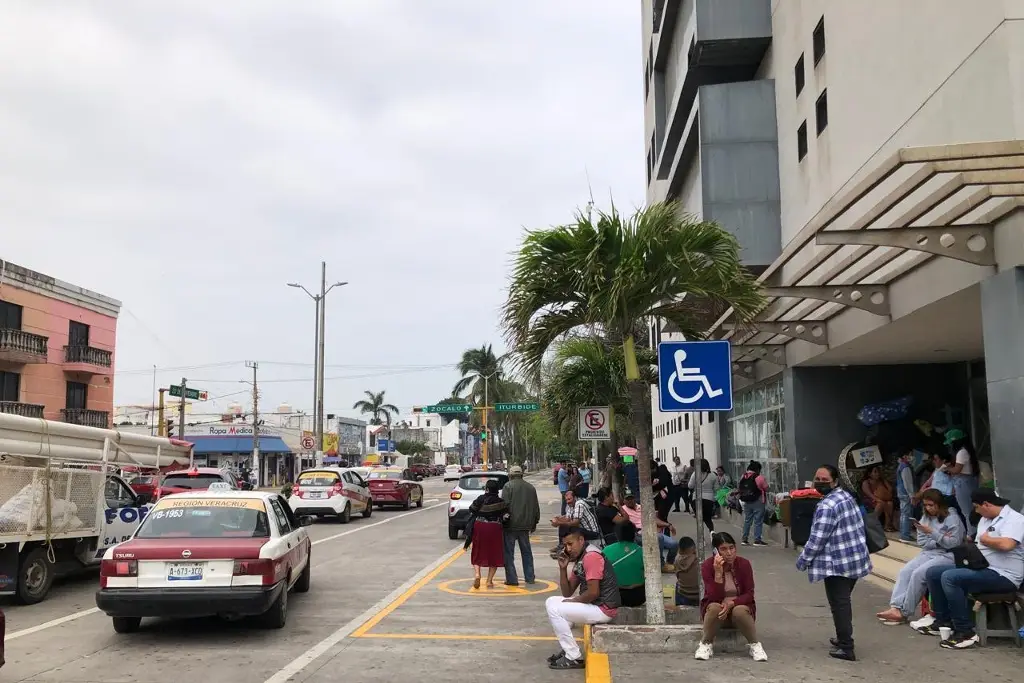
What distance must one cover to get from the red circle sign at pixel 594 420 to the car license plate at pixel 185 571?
37.1 feet

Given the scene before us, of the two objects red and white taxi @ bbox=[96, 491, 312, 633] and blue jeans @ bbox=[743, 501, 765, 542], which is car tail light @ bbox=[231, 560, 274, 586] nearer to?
red and white taxi @ bbox=[96, 491, 312, 633]

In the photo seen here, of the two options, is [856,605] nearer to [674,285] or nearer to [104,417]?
[674,285]

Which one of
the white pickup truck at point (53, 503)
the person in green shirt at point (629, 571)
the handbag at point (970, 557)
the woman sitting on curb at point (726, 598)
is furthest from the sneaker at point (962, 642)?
the white pickup truck at point (53, 503)

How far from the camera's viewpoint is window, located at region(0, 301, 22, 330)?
3155 centimetres

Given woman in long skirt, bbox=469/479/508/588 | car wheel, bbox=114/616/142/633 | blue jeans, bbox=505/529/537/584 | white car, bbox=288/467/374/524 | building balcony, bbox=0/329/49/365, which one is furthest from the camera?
building balcony, bbox=0/329/49/365

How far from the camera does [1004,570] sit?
24.6 ft

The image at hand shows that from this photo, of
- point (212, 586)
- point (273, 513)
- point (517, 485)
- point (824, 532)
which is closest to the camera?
point (824, 532)

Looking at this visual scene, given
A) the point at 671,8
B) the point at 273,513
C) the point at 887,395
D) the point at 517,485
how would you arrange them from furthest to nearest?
the point at 671,8, the point at 887,395, the point at 517,485, the point at 273,513

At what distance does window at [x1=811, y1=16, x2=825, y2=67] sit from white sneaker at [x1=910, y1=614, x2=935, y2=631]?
488 inches

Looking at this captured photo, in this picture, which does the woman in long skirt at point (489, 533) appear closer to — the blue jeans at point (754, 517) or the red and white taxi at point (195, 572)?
the red and white taxi at point (195, 572)

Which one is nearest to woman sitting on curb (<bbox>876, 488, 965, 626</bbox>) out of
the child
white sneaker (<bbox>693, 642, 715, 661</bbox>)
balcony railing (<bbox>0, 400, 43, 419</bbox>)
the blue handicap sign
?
the child

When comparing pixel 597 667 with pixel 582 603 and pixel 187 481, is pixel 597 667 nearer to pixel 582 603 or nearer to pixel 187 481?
pixel 582 603

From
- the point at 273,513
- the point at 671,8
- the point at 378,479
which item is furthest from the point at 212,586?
the point at 671,8

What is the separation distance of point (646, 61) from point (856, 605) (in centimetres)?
3405
